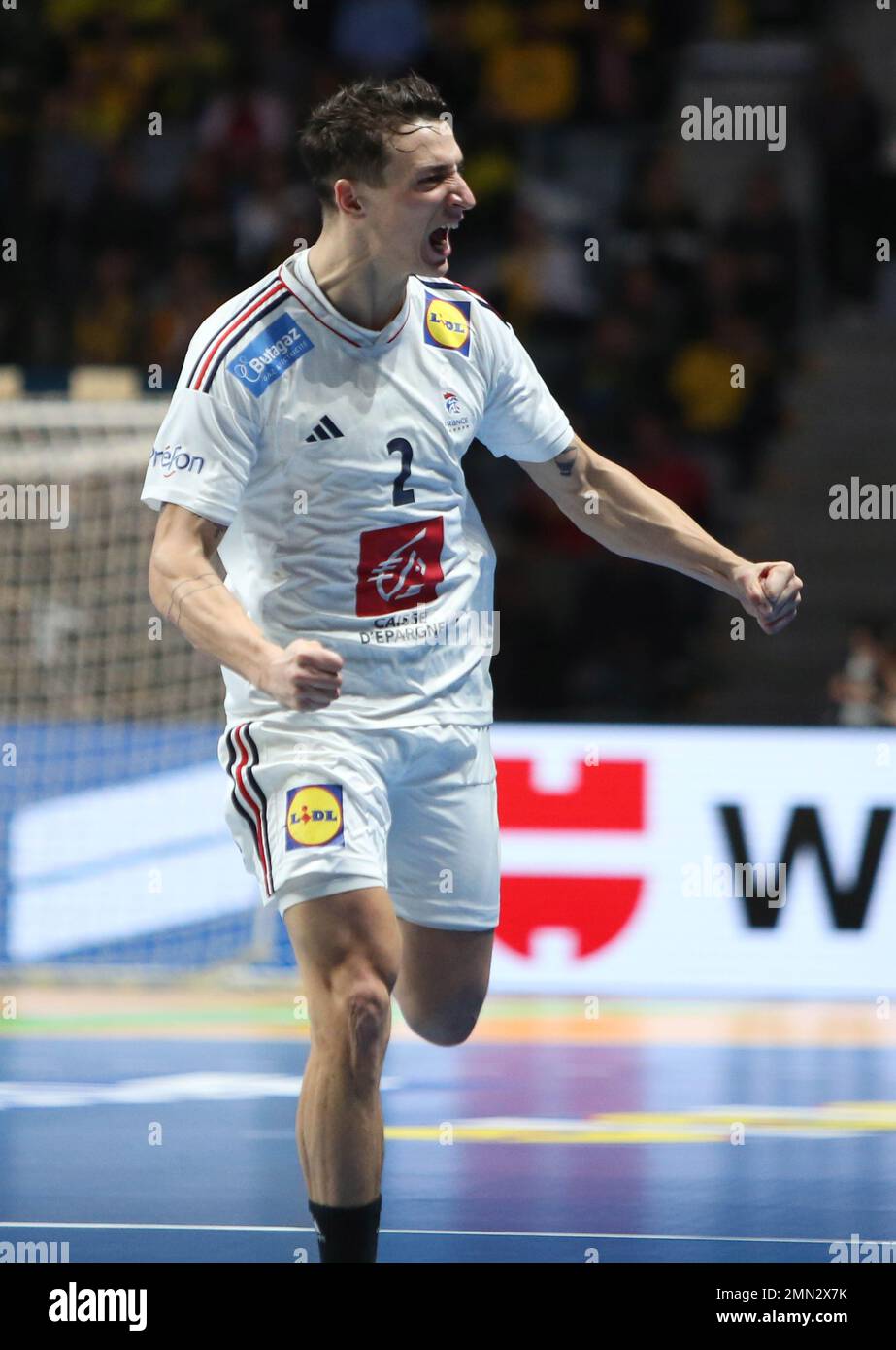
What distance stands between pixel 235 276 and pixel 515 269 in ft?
5.90

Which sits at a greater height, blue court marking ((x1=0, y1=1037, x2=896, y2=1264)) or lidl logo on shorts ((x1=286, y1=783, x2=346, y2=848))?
lidl logo on shorts ((x1=286, y1=783, x2=346, y2=848))

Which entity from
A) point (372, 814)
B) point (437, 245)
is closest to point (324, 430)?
point (437, 245)

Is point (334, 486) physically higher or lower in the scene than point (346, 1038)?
higher

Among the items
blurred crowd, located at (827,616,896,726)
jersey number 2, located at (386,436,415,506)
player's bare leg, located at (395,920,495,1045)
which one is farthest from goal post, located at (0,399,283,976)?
jersey number 2, located at (386,436,415,506)

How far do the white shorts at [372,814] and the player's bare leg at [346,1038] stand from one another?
78 millimetres

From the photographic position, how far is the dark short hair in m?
4.78

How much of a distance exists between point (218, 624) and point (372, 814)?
0.60 metres

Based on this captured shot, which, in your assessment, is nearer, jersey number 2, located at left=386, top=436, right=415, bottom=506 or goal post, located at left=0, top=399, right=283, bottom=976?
jersey number 2, located at left=386, top=436, right=415, bottom=506

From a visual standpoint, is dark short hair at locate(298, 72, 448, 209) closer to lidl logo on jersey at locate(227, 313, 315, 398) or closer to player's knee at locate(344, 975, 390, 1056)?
lidl logo on jersey at locate(227, 313, 315, 398)

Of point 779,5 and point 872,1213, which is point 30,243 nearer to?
point 779,5

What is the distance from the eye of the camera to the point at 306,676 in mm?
4129

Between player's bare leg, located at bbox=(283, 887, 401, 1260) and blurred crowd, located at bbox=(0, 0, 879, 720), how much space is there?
7.47m

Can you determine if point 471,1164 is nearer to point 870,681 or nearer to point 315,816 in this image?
point 315,816

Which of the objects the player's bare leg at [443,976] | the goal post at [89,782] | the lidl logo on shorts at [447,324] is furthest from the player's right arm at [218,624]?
the goal post at [89,782]
